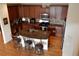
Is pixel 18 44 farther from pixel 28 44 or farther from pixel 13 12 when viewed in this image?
pixel 13 12

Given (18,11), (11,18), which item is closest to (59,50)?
(11,18)

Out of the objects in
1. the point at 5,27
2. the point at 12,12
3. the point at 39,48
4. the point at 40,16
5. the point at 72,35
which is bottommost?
the point at 39,48

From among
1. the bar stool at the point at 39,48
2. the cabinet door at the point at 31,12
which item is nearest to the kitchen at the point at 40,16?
the cabinet door at the point at 31,12


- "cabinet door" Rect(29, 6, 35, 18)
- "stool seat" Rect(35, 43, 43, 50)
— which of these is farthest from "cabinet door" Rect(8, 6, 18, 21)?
"stool seat" Rect(35, 43, 43, 50)

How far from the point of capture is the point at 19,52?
18.2 feet

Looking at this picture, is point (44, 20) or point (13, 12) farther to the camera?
point (44, 20)

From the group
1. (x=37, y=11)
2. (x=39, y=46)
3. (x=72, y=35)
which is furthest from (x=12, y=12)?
(x=72, y=35)

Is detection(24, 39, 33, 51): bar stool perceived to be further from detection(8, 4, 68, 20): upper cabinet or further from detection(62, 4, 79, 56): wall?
detection(62, 4, 79, 56): wall

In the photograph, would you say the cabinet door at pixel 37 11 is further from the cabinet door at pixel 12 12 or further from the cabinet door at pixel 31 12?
the cabinet door at pixel 12 12

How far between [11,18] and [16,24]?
0.54m

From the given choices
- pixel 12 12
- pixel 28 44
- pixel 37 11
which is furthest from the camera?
pixel 37 11

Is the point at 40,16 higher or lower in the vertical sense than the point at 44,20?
higher

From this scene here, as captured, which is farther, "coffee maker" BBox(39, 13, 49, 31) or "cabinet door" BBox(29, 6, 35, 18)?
"cabinet door" BBox(29, 6, 35, 18)

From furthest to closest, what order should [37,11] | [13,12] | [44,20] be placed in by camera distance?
[37,11] → [44,20] → [13,12]
